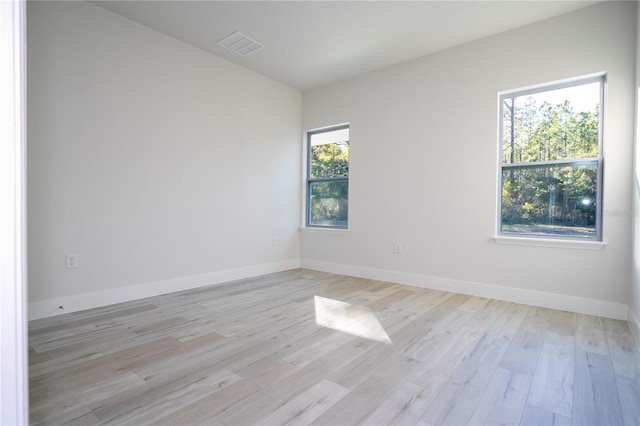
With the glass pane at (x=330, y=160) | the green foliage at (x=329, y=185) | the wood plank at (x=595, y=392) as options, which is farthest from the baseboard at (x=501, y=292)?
the glass pane at (x=330, y=160)

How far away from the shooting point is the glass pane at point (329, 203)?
463 cm

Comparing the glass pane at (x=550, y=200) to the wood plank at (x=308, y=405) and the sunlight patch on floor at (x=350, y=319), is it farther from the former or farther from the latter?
the wood plank at (x=308, y=405)

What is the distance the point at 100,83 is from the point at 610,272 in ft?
15.6

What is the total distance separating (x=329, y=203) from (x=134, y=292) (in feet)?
8.87

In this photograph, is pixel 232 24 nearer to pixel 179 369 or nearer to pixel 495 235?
pixel 179 369

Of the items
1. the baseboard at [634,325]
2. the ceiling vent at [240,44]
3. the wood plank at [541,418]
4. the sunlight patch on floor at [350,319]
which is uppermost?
the ceiling vent at [240,44]

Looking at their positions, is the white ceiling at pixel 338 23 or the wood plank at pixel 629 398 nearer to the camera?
the wood plank at pixel 629 398

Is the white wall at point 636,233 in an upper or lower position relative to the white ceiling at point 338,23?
lower

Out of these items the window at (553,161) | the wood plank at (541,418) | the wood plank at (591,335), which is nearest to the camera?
the wood plank at (541,418)

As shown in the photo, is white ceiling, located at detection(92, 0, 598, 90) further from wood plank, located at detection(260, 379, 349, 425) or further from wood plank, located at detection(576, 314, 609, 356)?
wood plank, located at detection(260, 379, 349, 425)

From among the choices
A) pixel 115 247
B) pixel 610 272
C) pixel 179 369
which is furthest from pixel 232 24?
pixel 610 272

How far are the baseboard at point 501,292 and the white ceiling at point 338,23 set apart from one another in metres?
2.58

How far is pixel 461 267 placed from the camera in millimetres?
3525

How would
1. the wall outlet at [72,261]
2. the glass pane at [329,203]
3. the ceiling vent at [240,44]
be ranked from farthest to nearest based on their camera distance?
the glass pane at [329,203] < the ceiling vent at [240,44] < the wall outlet at [72,261]
